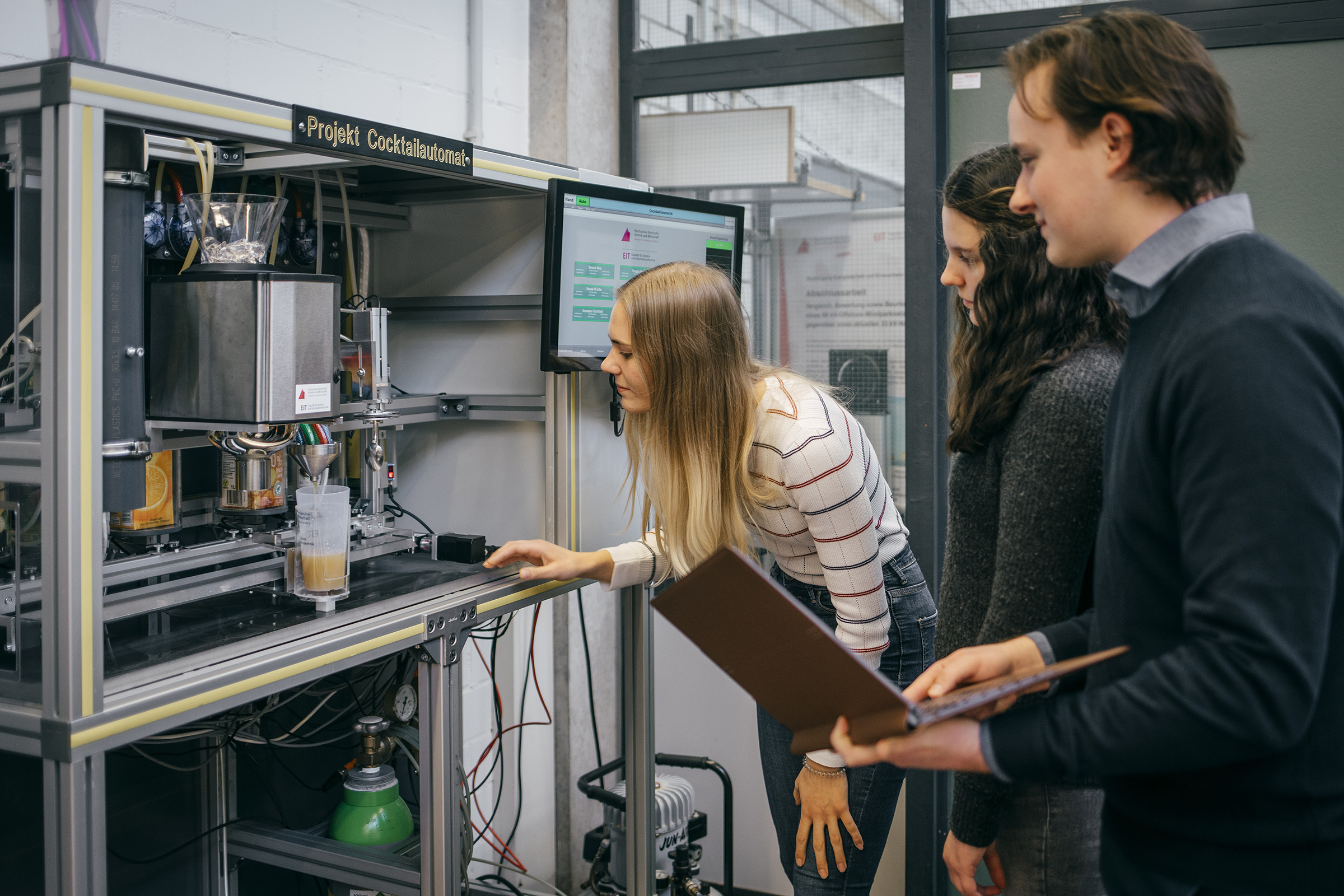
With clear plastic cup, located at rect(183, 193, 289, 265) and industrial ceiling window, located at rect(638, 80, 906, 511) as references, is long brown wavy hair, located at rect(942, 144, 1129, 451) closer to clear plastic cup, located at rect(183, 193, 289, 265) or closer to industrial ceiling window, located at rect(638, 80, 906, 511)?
clear plastic cup, located at rect(183, 193, 289, 265)

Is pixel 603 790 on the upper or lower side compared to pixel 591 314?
lower

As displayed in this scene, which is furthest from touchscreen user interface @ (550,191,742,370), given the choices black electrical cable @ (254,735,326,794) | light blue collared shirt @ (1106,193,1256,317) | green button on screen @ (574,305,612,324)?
light blue collared shirt @ (1106,193,1256,317)

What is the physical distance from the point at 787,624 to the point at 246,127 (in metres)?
0.88

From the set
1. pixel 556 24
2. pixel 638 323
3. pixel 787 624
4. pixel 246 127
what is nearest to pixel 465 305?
pixel 638 323

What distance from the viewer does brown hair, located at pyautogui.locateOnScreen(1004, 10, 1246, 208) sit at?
2.57ft

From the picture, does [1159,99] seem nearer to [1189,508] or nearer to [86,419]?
[1189,508]

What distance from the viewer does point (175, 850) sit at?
74.6 inches

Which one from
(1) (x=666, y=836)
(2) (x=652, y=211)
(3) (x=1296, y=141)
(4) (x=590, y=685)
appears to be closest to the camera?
(2) (x=652, y=211)

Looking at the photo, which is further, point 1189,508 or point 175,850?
point 175,850

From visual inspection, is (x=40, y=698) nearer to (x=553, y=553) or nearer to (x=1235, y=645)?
(x=553, y=553)

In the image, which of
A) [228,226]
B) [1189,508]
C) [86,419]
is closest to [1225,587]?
[1189,508]

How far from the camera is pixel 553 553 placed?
1736 mm

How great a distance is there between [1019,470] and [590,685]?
6.15 ft

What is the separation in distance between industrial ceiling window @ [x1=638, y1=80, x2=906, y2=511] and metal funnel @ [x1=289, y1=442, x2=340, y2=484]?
51.7 inches
